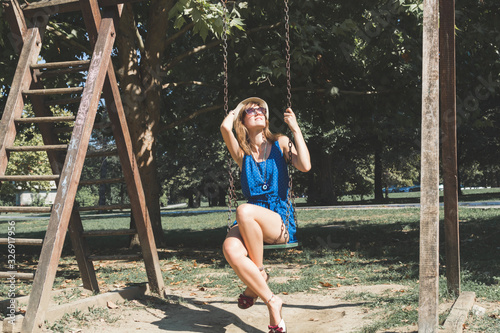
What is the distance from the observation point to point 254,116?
4797 mm

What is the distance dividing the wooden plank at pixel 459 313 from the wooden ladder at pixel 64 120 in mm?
2997

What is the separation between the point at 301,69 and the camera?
9617 millimetres

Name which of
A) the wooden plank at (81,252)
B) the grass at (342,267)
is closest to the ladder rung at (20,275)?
the grass at (342,267)

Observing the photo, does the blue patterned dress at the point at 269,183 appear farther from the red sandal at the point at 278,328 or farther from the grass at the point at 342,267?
the grass at the point at 342,267

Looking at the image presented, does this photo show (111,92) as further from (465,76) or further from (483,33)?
(465,76)

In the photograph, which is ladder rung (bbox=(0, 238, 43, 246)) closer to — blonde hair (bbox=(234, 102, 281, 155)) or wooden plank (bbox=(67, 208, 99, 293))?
wooden plank (bbox=(67, 208, 99, 293))

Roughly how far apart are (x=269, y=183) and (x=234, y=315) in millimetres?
1410

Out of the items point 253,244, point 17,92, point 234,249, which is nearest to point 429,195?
point 253,244

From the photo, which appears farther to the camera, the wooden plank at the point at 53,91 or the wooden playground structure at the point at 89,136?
the wooden plank at the point at 53,91

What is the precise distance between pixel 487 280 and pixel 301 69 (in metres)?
5.12

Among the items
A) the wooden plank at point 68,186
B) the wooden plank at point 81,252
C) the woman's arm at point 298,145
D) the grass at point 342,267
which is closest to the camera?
the wooden plank at point 68,186

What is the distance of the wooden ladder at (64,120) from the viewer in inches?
162

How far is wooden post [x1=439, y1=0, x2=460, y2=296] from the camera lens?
481cm

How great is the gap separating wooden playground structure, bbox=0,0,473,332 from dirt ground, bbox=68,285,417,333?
1.84 ft
